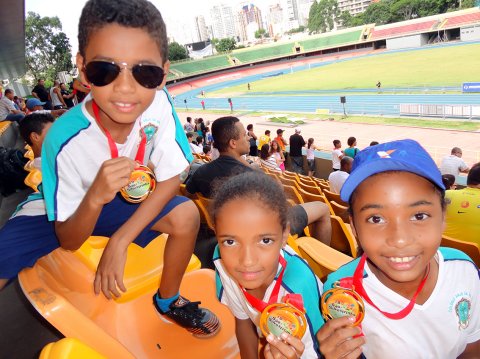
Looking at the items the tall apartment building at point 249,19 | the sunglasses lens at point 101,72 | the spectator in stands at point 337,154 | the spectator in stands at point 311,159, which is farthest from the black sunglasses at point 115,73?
the tall apartment building at point 249,19

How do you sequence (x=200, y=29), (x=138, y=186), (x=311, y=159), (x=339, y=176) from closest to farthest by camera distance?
(x=138, y=186) < (x=339, y=176) < (x=311, y=159) < (x=200, y=29)

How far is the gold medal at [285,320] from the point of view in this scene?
1.25 metres

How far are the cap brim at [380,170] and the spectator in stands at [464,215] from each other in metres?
2.03

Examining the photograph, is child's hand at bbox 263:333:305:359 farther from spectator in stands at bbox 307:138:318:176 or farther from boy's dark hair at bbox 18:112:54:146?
spectator in stands at bbox 307:138:318:176

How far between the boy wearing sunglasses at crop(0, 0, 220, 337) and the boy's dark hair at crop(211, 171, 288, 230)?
1.01 feet

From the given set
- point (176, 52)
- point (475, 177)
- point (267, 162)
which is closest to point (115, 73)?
point (475, 177)

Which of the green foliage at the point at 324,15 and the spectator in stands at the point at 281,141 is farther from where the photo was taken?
the green foliage at the point at 324,15

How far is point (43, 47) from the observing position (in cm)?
3123

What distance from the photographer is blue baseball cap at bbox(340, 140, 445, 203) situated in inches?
47.5

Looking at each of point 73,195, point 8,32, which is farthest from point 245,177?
point 8,32

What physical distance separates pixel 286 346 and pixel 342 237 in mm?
1865

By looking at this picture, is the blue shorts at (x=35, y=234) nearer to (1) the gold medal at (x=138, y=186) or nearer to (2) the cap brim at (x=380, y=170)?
(1) the gold medal at (x=138, y=186)

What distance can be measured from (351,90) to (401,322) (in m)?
27.9

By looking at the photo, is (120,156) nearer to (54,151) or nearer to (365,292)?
(54,151)
